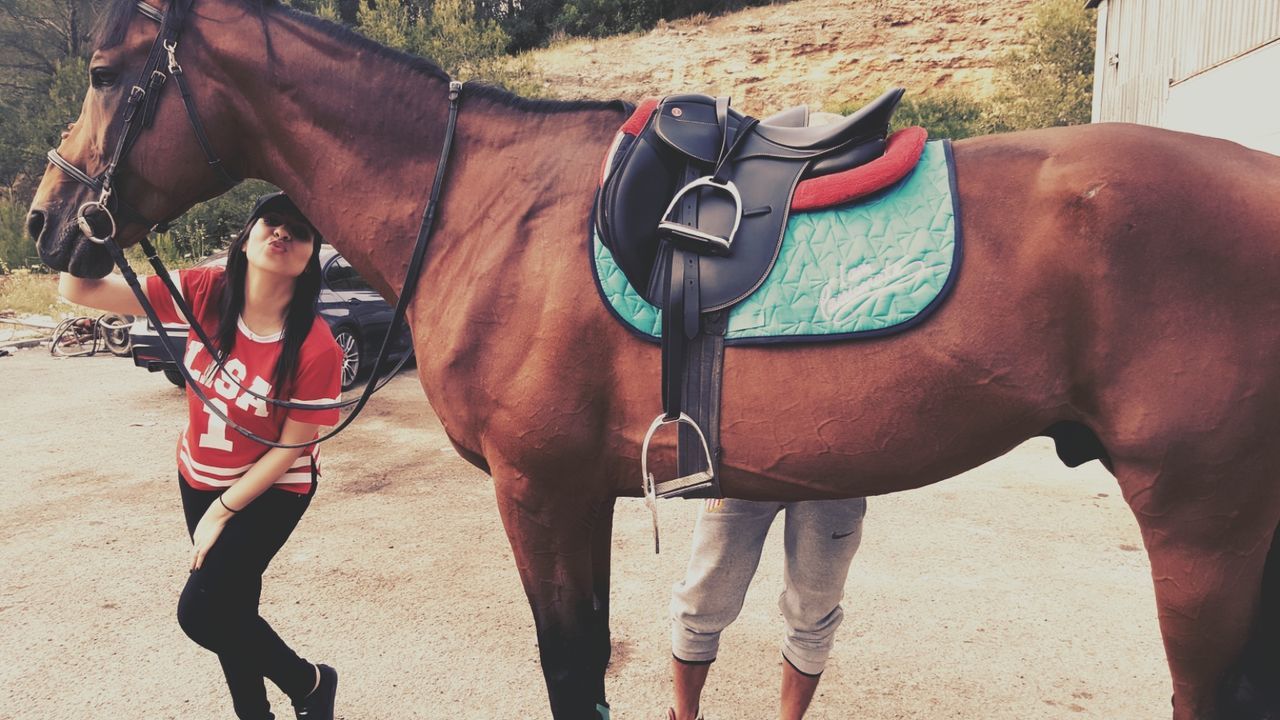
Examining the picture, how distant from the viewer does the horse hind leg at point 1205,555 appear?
1.45 meters

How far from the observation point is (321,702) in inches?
96.5

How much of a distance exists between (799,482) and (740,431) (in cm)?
17

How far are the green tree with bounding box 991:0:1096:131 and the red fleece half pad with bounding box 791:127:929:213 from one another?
874 inches

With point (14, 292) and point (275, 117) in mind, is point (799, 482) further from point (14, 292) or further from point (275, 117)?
point (14, 292)

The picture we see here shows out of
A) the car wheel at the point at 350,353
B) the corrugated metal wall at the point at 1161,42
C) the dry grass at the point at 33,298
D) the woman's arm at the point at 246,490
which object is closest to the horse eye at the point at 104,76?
the woman's arm at the point at 246,490

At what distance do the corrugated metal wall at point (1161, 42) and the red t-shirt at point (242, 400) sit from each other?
11.5 m

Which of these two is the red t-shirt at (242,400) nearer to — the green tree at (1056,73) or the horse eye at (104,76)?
the horse eye at (104,76)

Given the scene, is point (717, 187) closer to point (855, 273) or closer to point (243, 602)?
point (855, 273)

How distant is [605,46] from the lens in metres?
31.5

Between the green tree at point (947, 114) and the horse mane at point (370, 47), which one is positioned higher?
the horse mane at point (370, 47)

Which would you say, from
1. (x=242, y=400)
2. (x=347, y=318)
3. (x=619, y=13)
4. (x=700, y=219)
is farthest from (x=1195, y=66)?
(x=619, y=13)

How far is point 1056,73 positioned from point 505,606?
23.7 m

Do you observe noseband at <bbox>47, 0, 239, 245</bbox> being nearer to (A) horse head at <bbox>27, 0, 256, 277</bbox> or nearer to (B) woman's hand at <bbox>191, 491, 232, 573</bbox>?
(A) horse head at <bbox>27, 0, 256, 277</bbox>

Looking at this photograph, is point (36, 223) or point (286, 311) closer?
point (36, 223)
